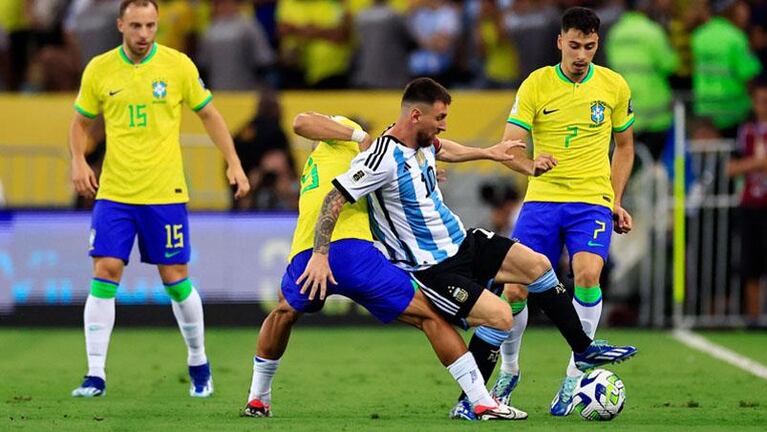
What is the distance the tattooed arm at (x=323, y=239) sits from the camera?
945cm

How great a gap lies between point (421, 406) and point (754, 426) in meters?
2.22

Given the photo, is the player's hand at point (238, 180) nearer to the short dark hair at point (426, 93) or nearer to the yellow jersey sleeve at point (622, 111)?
the short dark hair at point (426, 93)

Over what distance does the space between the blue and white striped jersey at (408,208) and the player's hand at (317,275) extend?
16.4 inches

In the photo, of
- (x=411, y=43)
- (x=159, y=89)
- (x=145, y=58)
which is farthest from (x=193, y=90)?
(x=411, y=43)

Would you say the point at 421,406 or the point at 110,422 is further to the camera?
the point at 421,406

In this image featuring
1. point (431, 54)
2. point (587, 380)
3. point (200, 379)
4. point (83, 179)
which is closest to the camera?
point (587, 380)

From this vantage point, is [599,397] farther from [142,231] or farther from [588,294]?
[142,231]

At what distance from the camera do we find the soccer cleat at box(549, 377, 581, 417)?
10289 millimetres

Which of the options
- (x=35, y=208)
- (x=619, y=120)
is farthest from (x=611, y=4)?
(x=619, y=120)

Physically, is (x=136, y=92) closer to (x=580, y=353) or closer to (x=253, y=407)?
(x=253, y=407)

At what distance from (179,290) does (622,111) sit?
327 centimetres

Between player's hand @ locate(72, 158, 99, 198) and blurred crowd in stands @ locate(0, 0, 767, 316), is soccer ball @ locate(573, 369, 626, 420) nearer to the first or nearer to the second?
player's hand @ locate(72, 158, 99, 198)

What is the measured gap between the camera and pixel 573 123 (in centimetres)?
1093

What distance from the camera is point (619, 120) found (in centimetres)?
1104
